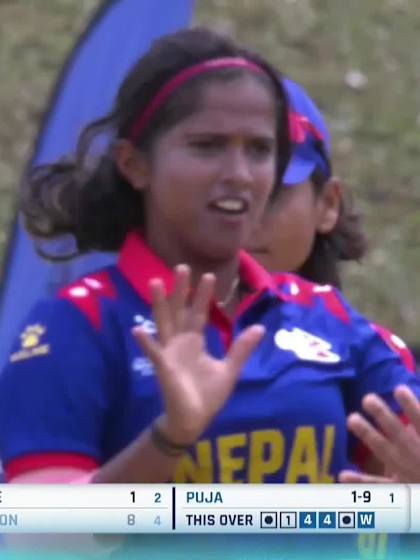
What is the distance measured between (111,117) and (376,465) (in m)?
0.48

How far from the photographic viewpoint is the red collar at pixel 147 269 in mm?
1779

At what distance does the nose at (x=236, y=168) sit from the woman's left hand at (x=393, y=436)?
0.26 meters

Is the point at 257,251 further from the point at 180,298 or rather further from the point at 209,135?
the point at 180,298

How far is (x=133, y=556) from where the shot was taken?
1.68 meters

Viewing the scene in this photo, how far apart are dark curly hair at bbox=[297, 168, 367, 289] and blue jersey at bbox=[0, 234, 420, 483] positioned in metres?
0.45

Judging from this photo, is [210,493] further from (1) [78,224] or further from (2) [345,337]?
(1) [78,224]

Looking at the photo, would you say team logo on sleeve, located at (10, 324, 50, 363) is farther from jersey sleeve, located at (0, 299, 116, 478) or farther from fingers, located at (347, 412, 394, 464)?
fingers, located at (347, 412, 394, 464)

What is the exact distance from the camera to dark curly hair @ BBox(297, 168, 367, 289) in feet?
7.41

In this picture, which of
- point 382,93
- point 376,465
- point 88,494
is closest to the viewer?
point 88,494

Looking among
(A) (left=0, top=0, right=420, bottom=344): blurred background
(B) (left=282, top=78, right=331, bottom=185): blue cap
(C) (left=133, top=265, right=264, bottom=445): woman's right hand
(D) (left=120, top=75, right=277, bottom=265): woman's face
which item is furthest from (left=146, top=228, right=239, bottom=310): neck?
(A) (left=0, top=0, right=420, bottom=344): blurred background

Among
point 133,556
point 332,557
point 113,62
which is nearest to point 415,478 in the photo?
point 332,557

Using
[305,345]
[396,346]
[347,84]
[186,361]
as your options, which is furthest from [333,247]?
[347,84]

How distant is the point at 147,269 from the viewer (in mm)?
1790

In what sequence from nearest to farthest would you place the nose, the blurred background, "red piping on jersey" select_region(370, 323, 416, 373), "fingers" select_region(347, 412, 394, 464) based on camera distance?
"fingers" select_region(347, 412, 394, 464), the nose, "red piping on jersey" select_region(370, 323, 416, 373), the blurred background
